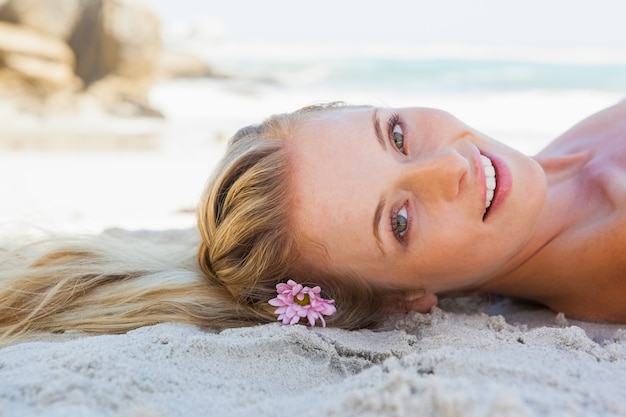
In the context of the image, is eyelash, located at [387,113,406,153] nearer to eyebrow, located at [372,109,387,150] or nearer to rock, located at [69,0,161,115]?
eyebrow, located at [372,109,387,150]

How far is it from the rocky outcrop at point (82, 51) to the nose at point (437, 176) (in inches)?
313

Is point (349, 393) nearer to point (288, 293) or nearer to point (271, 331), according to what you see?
point (271, 331)

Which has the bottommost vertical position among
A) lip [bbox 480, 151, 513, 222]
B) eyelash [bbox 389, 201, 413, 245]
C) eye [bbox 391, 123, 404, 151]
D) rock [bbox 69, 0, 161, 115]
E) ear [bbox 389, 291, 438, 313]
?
ear [bbox 389, 291, 438, 313]

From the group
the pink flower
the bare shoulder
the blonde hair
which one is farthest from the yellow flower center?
the bare shoulder

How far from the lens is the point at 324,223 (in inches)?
86.4

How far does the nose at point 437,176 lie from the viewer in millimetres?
2104

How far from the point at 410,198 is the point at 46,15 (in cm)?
884

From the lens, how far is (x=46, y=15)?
31.6 ft

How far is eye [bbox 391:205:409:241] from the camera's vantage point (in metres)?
2.14

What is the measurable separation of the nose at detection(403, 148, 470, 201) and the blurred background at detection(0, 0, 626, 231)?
3.74 ft

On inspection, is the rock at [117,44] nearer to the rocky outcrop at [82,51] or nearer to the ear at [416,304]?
the rocky outcrop at [82,51]

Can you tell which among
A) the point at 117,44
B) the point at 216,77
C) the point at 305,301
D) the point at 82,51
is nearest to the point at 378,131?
the point at 305,301

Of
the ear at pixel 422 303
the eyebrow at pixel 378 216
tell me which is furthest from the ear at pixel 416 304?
the eyebrow at pixel 378 216

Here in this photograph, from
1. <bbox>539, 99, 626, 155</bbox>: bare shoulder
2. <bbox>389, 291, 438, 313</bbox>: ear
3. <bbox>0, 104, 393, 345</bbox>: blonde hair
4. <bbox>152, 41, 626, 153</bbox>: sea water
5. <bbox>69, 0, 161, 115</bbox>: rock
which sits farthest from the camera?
<bbox>152, 41, 626, 153</bbox>: sea water
